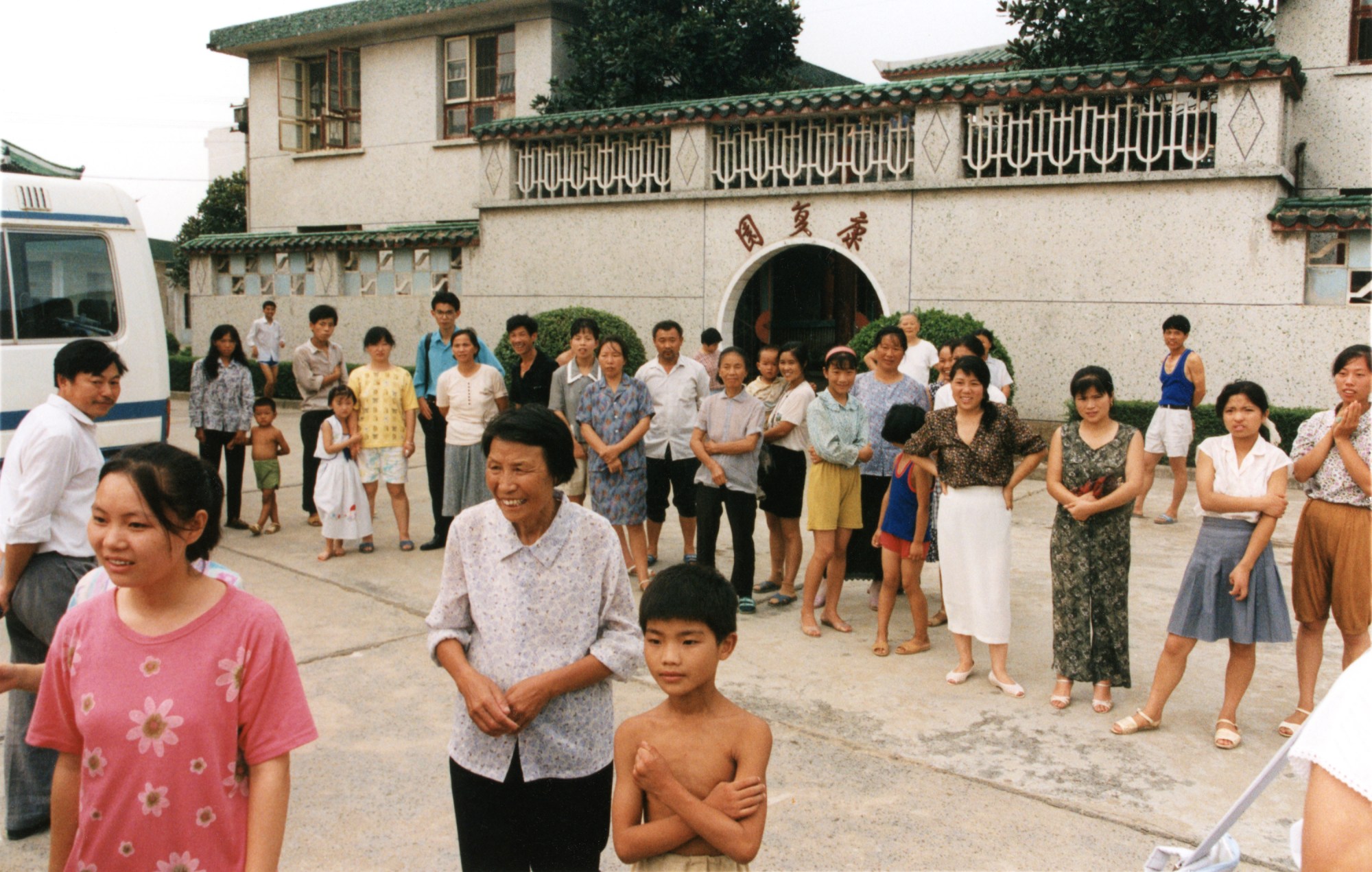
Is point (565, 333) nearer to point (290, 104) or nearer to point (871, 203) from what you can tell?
point (871, 203)

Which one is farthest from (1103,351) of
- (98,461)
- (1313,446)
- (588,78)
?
(98,461)

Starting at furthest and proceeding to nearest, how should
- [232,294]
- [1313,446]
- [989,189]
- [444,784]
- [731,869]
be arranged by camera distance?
[232,294], [989,189], [1313,446], [444,784], [731,869]

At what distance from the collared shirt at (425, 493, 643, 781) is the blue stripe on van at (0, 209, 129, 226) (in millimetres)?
4907

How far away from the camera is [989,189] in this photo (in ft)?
38.8

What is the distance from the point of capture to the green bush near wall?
33.7ft

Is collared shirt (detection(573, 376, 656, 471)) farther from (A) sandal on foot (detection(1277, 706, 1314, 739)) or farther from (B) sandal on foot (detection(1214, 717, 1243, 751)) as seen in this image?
(A) sandal on foot (detection(1277, 706, 1314, 739))

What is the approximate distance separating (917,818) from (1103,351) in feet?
28.5

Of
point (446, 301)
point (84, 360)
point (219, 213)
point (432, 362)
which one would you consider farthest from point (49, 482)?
point (219, 213)

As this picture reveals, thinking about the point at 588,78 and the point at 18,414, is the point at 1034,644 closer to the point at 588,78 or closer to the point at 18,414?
the point at 18,414

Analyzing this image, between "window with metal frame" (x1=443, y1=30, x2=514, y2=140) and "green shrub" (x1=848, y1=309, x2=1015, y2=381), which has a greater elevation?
"window with metal frame" (x1=443, y1=30, x2=514, y2=140)

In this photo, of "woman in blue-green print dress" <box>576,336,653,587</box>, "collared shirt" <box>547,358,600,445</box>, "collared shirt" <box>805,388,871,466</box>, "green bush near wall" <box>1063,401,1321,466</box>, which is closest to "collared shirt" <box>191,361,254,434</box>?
"collared shirt" <box>547,358,600,445</box>

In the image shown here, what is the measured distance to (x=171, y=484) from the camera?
6.89ft

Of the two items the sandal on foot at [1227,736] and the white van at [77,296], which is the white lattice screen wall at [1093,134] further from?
the white van at [77,296]

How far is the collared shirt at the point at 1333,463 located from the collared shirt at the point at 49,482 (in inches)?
175
